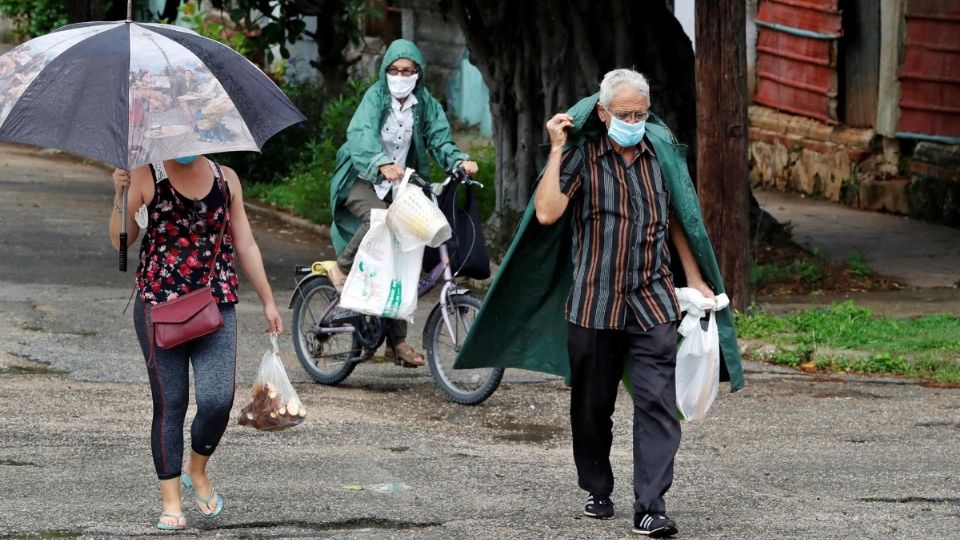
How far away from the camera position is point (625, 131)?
5.58 meters

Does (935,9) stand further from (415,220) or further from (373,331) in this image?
(415,220)

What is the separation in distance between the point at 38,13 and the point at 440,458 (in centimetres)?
2348

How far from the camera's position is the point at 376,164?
828 cm

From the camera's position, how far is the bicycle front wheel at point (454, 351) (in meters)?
8.17

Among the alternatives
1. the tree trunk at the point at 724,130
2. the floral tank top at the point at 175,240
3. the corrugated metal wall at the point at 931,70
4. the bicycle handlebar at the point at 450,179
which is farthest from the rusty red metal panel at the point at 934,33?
the floral tank top at the point at 175,240

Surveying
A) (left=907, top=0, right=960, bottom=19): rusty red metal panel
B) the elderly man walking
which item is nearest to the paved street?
the elderly man walking

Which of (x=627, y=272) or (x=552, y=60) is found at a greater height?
(x=552, y=60)

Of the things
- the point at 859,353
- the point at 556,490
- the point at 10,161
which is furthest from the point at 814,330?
the point at 10,161

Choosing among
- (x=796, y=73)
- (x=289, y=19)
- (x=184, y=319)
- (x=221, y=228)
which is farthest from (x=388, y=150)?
(x=796, y=73)

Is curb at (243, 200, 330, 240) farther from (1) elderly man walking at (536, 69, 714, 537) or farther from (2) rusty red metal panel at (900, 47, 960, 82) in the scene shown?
(1) elderly man walking at (536, 69, 714, 537)

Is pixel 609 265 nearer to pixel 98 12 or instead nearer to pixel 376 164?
pixel 376 164

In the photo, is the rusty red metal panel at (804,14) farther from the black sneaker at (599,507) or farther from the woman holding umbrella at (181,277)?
the woman holding umbrella at (181,277)

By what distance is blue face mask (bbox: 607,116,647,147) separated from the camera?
5.57 meters

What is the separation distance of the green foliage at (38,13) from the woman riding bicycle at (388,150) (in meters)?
20.0
